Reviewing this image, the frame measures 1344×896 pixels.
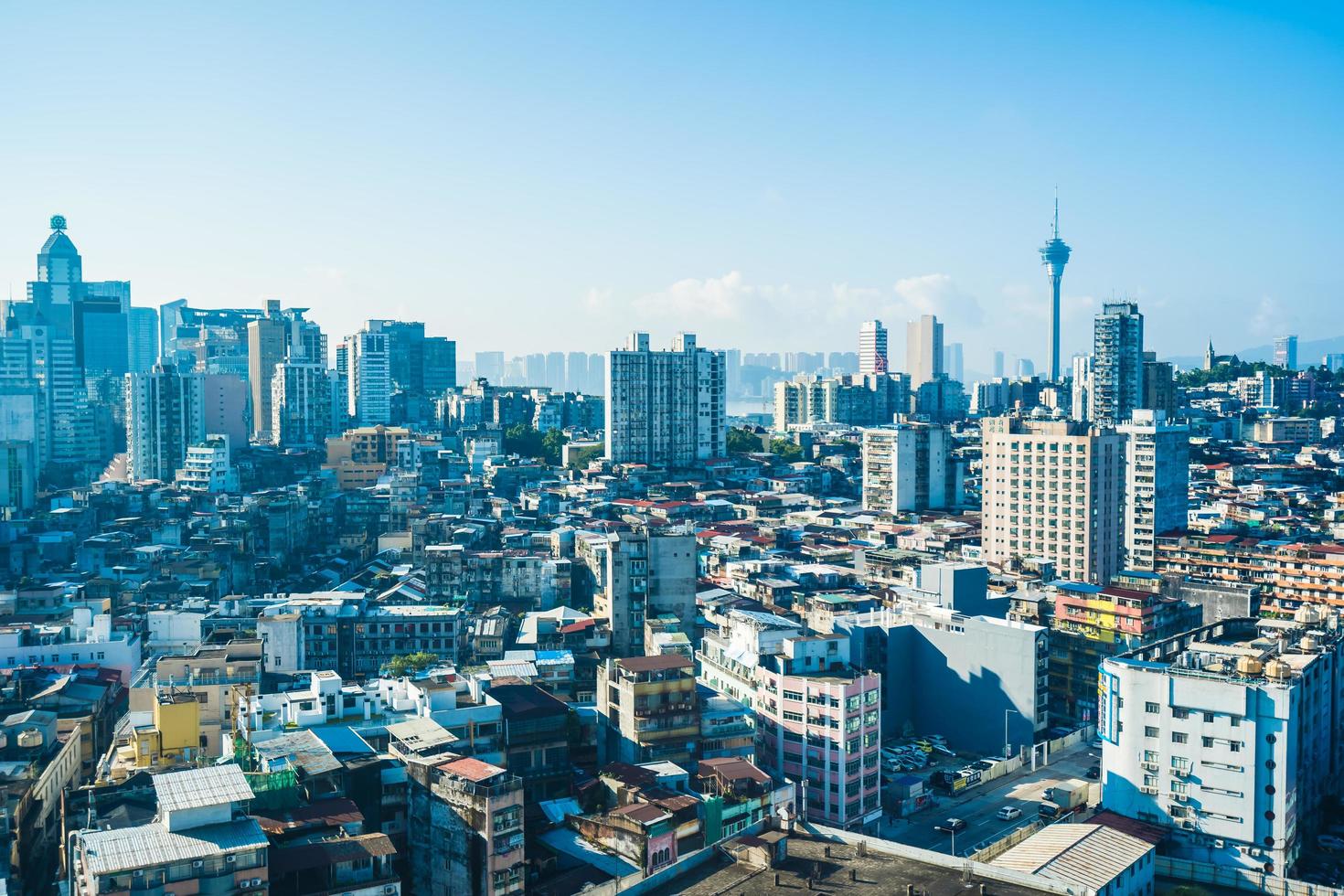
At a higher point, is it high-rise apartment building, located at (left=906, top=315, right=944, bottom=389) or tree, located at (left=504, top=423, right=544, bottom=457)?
high-rise apartment building, located at (left=906, top=315, right=944, bottom=389)

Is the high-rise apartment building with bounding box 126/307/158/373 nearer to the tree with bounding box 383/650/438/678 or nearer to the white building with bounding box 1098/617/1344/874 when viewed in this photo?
the tree with bounding box 383/650/438/678

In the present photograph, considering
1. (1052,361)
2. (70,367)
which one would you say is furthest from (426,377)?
(1052,361)

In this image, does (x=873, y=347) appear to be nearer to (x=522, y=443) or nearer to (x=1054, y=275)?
(x=1054, y=275)

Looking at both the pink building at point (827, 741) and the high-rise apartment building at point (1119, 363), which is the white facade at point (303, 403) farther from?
the pink building at point (827, 741)

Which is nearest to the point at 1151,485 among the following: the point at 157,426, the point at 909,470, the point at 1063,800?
the point at 909,470

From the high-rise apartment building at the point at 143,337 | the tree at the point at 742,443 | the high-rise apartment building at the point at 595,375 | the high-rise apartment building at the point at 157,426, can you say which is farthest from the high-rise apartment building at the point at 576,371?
the high-rise apartment building at the point at 157,426

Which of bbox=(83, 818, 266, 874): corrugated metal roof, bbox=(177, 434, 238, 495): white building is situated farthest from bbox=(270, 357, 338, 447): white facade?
bbox=(83, 818, 266, 874): corrugated metal roof
